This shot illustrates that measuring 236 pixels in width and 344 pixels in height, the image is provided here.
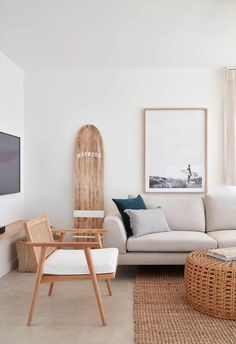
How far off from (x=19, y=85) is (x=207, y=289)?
11.0 ft

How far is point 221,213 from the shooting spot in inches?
179

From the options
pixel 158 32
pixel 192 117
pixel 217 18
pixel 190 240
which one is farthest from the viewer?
pixel 192 117

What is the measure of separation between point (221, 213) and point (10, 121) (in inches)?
106

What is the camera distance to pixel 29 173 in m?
5.00

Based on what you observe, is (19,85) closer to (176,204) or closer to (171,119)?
(171,119)

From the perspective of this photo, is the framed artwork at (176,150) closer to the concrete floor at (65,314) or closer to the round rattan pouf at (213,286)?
the concrete floor at (65,314)

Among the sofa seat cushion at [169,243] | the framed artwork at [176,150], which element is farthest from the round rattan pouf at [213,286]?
the framed artwork at [176,150]

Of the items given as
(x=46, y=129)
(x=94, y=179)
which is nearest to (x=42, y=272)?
(x=94, y=179)

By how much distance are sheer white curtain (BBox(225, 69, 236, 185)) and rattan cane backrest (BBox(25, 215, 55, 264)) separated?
2.47 metres

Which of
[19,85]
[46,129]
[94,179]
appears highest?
[19,85]

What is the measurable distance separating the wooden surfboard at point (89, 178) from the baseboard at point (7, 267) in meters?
0.85

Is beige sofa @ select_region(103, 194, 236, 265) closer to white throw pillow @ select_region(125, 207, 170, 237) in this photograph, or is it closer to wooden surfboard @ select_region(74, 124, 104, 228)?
white throw pillow @ select_region(125, 207, 170, 237)

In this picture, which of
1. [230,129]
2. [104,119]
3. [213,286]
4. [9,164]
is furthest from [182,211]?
[9,164]

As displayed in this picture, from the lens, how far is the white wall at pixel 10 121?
4.25m
